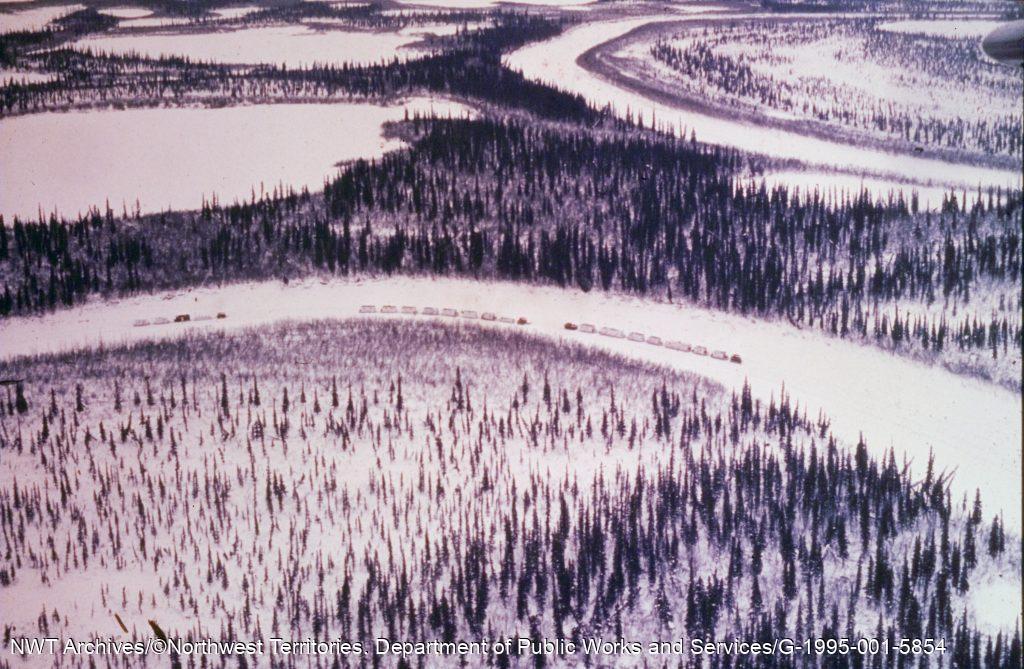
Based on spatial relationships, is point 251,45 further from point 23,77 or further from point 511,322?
point 511,322

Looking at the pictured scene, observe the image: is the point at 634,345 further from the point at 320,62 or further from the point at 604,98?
the point at 320,62

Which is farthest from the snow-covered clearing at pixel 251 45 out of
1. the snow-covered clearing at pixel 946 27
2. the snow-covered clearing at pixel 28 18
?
the snow-covered clearing at pixel 946 27

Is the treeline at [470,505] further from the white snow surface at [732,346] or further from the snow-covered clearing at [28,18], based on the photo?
the snow-covered clearing at [28,18]

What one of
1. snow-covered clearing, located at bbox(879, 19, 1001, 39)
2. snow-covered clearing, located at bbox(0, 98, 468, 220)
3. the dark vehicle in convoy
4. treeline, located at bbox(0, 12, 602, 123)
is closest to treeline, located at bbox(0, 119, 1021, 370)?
snow-covered clearing, located at bbox(0, 98, 468, 220)

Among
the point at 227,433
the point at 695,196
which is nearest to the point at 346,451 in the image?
the point at 227,433

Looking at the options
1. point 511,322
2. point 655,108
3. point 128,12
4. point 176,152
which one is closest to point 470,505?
point 511,322

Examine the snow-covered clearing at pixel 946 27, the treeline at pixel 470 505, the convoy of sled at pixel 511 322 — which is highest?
the snow-covered clearing at pixel 946 27

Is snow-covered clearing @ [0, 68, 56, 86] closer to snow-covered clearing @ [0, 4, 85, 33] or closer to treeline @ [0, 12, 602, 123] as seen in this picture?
treeline @ [0, 12, 602, 123]
